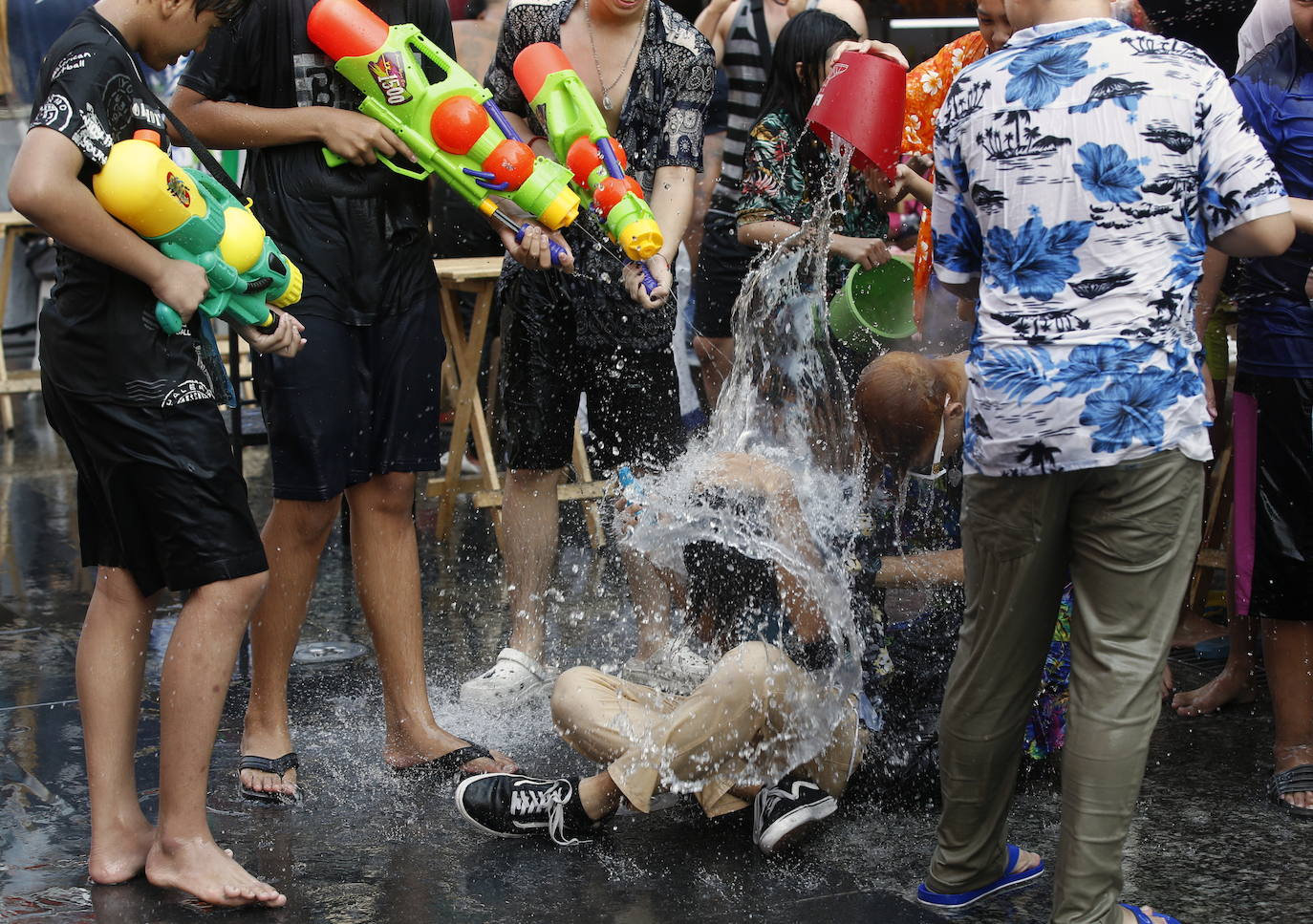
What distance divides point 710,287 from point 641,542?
198 cm

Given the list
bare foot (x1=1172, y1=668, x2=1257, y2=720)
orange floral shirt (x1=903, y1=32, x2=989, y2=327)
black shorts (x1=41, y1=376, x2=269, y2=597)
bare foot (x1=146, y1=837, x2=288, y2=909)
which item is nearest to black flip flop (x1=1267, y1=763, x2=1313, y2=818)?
bare foot (x1=1172, y1=668, x2=1257, y2=720)

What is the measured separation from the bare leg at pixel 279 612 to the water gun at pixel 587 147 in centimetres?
95

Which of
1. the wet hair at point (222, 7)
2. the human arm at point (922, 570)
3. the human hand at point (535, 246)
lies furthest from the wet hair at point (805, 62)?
the wet hair at point (222, 7)

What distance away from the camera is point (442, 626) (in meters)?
4.65

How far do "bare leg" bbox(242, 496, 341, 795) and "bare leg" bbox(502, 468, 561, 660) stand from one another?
78 centimetres

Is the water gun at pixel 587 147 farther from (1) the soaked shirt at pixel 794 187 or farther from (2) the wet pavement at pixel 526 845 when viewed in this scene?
(2) the wet pavement at pixel 526 845

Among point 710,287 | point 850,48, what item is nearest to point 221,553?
point 850,48

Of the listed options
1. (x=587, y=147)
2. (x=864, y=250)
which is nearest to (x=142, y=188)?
(x=587, y=147)

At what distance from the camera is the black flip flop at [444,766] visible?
3.38 meters

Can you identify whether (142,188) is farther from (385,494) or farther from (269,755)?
(269,755)

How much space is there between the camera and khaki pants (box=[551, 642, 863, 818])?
290cm

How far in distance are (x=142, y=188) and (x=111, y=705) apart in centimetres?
101

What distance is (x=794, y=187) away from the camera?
4258mm

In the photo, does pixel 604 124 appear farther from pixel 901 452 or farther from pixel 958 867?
pixel 958 867
